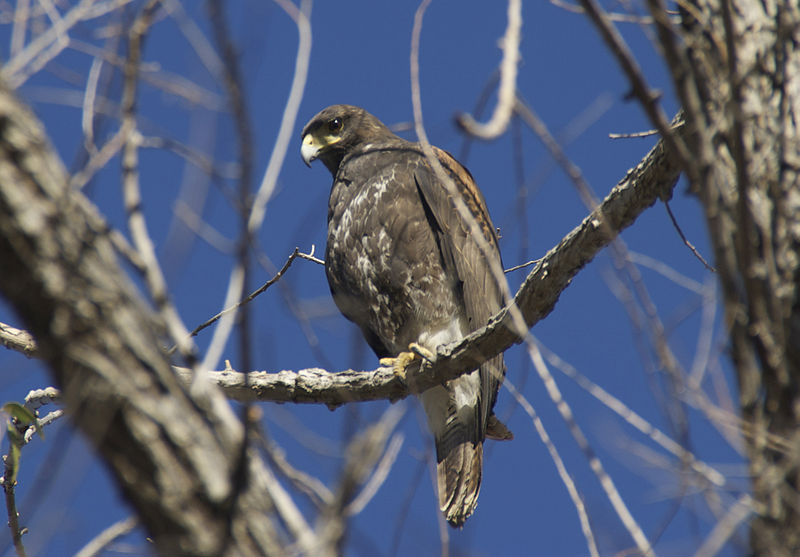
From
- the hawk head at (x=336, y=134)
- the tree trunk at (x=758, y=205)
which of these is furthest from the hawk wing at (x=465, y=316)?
the tree trunk at (x=758, y=205)

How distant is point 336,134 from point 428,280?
1601 millimetres

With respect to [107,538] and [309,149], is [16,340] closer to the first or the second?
[107,538]

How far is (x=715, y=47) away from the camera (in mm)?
1691

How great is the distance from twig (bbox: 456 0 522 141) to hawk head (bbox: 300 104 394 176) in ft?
12.3

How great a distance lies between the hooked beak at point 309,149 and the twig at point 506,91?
383 centimetres

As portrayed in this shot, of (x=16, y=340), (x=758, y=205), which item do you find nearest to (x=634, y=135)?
(x=758, y=205)

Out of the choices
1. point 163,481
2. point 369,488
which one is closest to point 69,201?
point 163,481

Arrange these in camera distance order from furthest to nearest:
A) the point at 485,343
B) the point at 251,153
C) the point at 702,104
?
1. the point at 485,343
2. the point at 702,104
3. the point at 251,153

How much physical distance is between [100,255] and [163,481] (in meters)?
0.43

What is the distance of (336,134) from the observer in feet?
18.4

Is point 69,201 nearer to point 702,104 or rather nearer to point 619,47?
point 619,47

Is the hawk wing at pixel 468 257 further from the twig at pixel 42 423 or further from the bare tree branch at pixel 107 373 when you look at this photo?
the bare tree branch at pixel 107 373

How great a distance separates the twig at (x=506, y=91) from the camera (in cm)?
140

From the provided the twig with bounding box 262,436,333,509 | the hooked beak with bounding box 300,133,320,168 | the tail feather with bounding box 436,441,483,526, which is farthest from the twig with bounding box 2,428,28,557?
the hooked beak with bounding box 300,133,320,168
